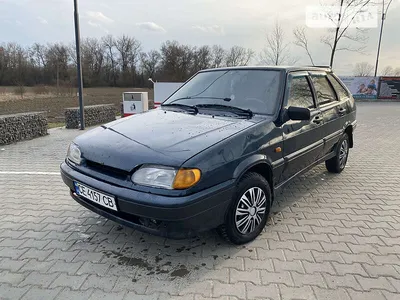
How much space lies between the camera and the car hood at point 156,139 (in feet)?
7.61

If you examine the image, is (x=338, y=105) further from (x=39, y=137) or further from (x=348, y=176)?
(x=39, y=137)

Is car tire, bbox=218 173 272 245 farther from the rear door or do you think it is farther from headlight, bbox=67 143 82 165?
the rear door

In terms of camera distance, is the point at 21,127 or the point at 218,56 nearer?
the point at 21,127

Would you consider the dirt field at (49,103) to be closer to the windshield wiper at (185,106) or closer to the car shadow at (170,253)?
the windshield wiper at (185,106)

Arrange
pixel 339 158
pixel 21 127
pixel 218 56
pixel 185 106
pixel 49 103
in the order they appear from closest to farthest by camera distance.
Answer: pixel 185 106 < pixel 339 158 < pixel 21 127 < pixel 49 103 < pixel 218 56

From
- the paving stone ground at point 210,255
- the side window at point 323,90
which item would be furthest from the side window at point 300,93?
the paving stone ground at point 210,255

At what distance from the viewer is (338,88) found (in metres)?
4.71

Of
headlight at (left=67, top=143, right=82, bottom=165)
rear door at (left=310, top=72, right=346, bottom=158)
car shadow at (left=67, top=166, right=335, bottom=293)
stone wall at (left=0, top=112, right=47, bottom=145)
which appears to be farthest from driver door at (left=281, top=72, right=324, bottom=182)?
stone wall at (left=0, top=112, right=47, bottom=145)

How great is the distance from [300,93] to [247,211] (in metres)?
1.69

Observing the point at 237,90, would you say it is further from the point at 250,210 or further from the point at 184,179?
the point at 184,179

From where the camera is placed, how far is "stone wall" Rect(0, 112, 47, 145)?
7.20 m

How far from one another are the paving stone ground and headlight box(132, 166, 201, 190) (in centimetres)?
78

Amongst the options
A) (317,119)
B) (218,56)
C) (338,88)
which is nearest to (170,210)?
(317,119)

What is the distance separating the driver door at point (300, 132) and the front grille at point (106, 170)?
1.70m
